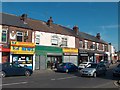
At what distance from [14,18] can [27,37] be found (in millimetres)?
3780

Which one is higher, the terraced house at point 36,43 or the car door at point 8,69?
the terraced house at point 36,43

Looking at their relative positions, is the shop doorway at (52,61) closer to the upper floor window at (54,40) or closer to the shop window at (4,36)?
the upper floor window at (54,40)

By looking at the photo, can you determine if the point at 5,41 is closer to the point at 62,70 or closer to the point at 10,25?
the point at 10,25

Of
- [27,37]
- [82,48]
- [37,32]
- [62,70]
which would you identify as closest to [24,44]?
[27,37]

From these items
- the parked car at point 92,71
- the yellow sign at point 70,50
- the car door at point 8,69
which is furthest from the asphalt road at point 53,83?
the yellow sign at point 70,50

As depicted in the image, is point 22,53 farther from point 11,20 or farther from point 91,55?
point 91,55

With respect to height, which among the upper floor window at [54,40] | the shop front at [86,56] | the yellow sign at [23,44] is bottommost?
the shop front at [86,56]

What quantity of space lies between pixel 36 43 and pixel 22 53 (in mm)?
3928

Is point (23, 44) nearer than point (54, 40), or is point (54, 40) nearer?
point (23, 44)

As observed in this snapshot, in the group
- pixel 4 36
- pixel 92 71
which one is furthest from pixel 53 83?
pixel 4 36

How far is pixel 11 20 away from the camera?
31688 mm

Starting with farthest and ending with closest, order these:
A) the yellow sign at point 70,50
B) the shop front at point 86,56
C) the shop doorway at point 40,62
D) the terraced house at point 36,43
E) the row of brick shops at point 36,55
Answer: the shop front at point 86,56 → the yellow sign at point 70,50 → the shop doorway at point 40,62 → the terraced house at point 36,43 → the row of brick shops at point 36,55

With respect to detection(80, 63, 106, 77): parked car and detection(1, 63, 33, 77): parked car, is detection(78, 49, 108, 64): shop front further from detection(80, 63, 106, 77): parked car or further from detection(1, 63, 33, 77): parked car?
detection(1, 63, 33, 77): parked car

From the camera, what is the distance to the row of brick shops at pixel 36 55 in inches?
1153
